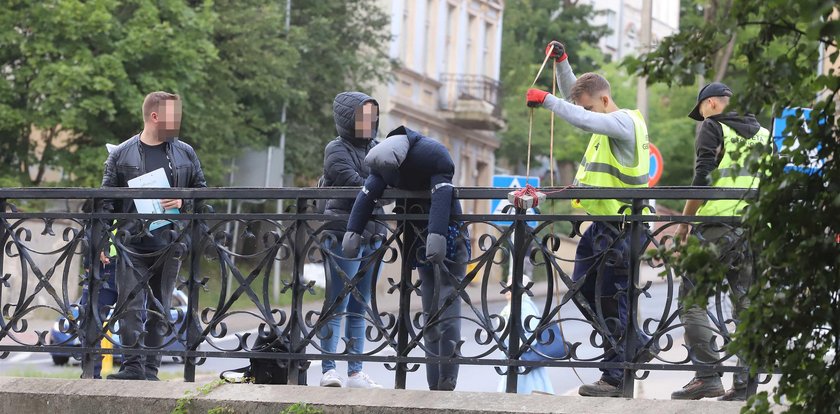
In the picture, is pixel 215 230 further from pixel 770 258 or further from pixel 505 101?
pixel 505 101

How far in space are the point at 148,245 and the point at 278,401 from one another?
1.54 m

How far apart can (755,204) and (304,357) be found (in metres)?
3.88

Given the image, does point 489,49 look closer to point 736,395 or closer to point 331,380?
point 331,380

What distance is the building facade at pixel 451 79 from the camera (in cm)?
4738

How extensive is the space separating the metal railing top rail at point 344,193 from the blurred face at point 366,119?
90cm

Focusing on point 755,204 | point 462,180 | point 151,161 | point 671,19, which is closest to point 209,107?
point 462,180

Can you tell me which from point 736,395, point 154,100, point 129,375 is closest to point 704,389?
point 736,395

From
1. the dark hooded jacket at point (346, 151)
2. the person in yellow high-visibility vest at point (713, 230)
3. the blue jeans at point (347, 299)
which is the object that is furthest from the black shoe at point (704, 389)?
the dark hooded jacket at point (346, 151)

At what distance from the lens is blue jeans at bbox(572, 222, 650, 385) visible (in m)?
7.34

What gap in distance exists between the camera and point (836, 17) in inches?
161

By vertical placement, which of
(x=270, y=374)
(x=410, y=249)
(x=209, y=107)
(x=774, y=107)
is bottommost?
(x=270, y=374)

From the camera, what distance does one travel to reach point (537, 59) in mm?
66500

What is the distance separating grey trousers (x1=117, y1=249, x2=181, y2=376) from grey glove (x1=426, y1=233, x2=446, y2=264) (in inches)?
61.6

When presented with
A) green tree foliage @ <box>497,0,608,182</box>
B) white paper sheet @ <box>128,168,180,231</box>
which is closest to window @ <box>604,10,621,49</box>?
green tree foliage @ <box>497,0,608,182</box>
